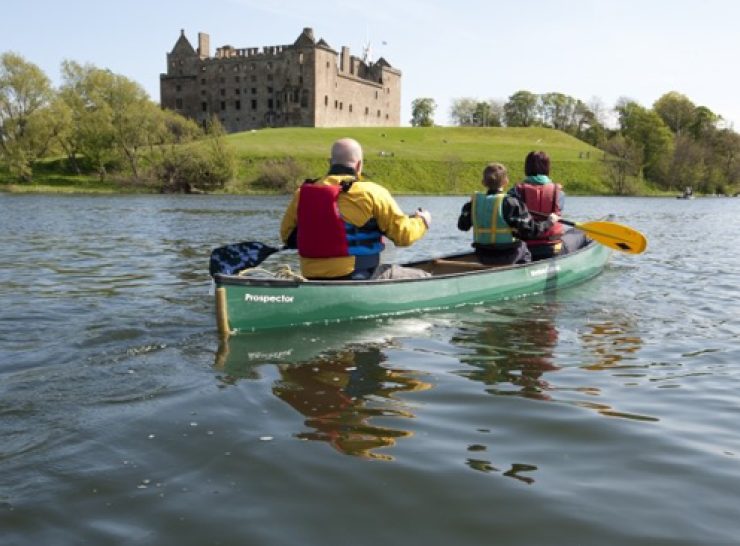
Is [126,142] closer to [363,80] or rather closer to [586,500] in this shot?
[363,80]

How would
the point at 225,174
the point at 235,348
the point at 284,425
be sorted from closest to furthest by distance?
1. the point at 284,425
2. the point at 235,348
3. the point at 225,174

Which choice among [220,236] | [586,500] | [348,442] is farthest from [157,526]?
[220,236]

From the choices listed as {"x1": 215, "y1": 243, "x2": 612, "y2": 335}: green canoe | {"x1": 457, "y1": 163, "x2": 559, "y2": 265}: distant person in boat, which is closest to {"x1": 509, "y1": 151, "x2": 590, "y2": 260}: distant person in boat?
{"x1": 457, "y1": 163, "x2": 559, "y2": 265}: distant person in boat

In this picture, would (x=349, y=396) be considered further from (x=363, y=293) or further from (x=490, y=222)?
(x=490, y=222)

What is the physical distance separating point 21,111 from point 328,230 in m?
58.2

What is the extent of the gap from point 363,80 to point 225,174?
5285 cm

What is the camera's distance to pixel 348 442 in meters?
4.48

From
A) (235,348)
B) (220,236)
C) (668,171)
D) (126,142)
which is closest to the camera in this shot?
(235,348)

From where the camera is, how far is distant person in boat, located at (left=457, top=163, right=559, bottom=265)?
9.30 m

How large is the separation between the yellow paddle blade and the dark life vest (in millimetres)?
5296

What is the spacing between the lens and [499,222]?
9.80 meters

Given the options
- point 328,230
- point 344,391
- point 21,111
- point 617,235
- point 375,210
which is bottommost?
point 344,391

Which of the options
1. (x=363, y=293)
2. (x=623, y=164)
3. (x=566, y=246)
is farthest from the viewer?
(x=623, y=164)

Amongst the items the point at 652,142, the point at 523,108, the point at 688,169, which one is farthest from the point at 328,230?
the point at 523,108
